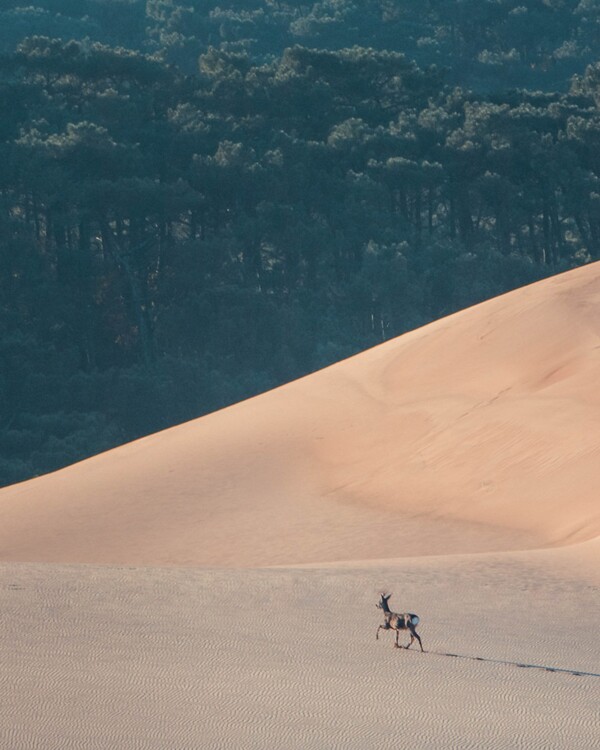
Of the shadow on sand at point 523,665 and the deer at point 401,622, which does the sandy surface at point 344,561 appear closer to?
the shadow on sand at point 523,665

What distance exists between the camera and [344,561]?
1124cm

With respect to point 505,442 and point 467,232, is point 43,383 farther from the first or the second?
point 505,442

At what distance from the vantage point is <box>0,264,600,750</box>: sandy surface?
5.80 m

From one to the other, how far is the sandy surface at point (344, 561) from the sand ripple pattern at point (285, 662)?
0.07 ft

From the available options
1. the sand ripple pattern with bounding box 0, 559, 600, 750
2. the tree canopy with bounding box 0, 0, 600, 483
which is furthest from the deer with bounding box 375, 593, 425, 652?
the tree canopy with bounding box 0, 0, 600, 483

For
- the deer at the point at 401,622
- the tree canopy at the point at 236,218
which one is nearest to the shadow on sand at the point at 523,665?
the deer at the point at 401,622

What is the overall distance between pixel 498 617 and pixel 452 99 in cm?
3774

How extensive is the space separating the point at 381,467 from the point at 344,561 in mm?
4613

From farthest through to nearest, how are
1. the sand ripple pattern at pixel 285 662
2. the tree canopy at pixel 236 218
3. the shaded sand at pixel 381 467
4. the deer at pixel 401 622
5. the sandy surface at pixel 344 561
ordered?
the tree canopy at pixel 236 218
the shaded sand at pixel 381 467
the deer at pixel 401 622
the sandy surface at pixel 344 561
the sand ripple pattern at pixel 285 662

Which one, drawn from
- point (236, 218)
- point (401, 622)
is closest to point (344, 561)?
point (401, 622)

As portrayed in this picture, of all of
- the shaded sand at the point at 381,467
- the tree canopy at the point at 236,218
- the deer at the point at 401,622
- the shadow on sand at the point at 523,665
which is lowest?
the shadow on sand at the point at 523,665

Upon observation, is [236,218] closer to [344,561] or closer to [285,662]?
[344,561]

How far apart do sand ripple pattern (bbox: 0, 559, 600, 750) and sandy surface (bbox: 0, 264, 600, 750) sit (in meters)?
0.02

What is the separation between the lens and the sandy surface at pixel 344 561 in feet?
19.0
